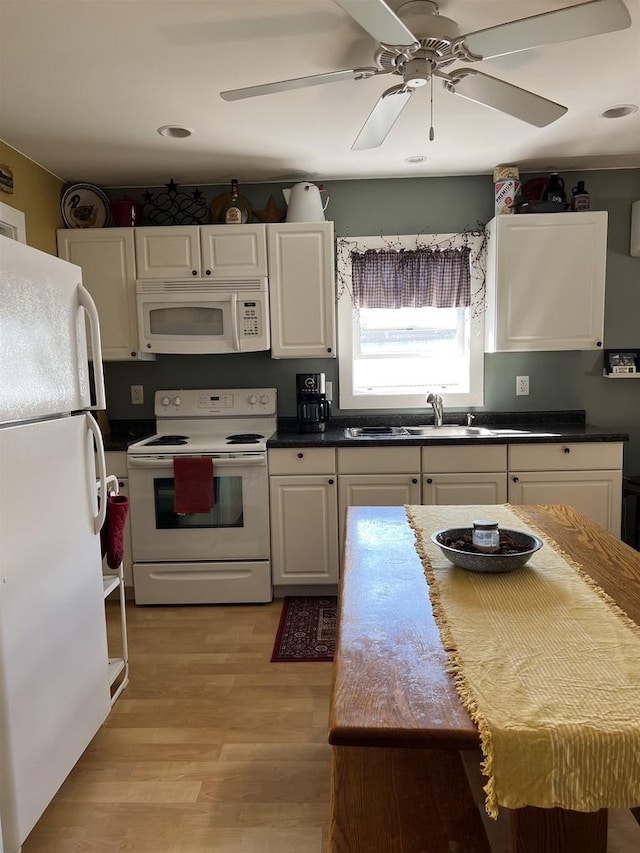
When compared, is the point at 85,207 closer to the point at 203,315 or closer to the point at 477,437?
the point at 203,315

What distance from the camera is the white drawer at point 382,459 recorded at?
3143 millimetres

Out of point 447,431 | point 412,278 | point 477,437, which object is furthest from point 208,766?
point 412,278

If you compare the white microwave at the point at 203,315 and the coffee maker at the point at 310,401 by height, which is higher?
the white microwave at the point at 203,315

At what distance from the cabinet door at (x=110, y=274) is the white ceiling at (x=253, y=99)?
1.18ft

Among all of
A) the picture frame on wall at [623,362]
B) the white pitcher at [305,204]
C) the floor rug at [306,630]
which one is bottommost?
the floor rug at [306,630]

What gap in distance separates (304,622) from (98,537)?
1330mm

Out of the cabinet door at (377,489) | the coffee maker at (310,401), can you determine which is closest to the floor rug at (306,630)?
the cabinet door at (377,489)

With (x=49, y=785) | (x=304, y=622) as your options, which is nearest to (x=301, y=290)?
(x=304, y=622)

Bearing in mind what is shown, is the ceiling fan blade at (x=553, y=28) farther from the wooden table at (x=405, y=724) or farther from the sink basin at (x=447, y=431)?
the sink basin at (x=447, y=431)

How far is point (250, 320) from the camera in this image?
3355 millimetres

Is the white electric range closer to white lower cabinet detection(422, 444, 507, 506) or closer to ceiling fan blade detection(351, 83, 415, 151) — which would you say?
white lower cabinet detection(422, 444, 507, 506)

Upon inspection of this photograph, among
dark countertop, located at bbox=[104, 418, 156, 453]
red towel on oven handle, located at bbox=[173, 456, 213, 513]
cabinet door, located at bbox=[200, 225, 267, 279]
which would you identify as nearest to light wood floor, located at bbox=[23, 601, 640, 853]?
red towel on oven handle, located at bbox=[173, 456, 213, 513]

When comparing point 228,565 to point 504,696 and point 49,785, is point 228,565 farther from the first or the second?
point 504,696

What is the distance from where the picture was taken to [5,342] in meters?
1.46
